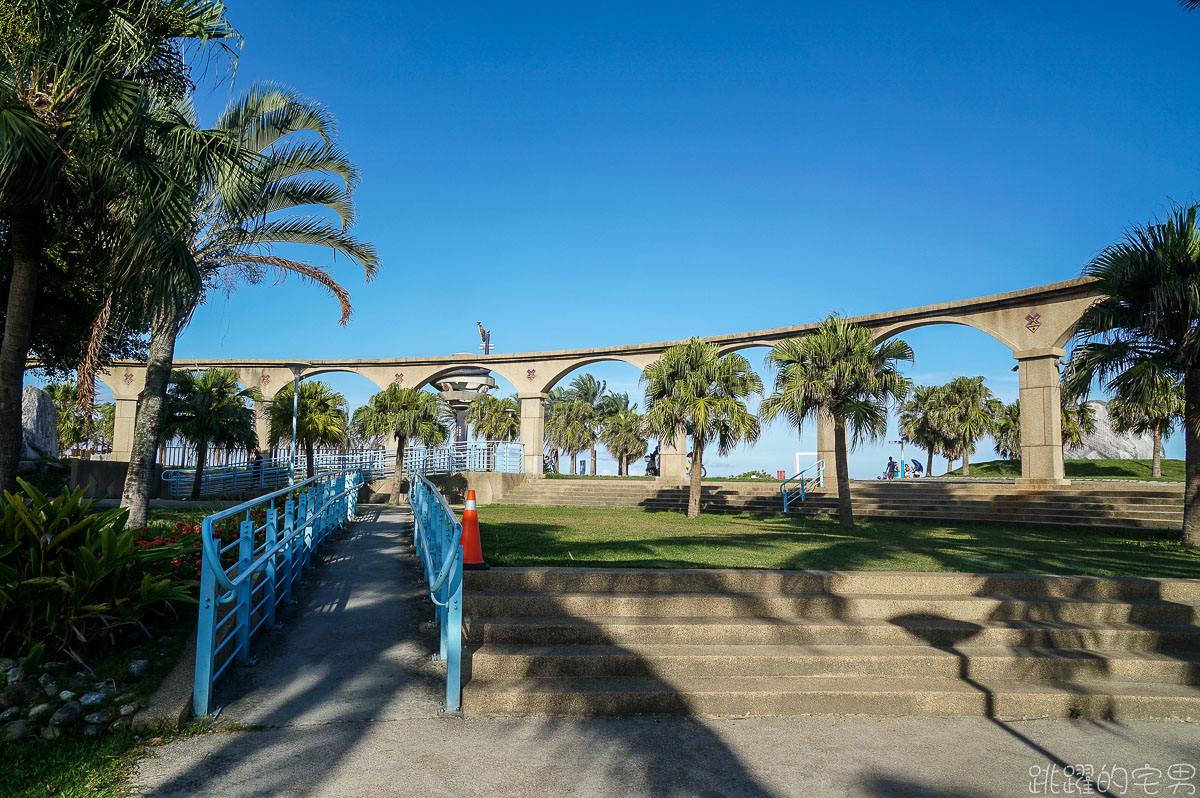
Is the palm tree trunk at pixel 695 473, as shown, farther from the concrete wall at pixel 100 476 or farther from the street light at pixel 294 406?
the concrete wall at pixel 100 476

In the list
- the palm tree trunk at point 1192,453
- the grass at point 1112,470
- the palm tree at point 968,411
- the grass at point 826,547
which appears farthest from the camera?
the palm tree at point 968,411

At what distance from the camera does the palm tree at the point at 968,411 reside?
1881 inches

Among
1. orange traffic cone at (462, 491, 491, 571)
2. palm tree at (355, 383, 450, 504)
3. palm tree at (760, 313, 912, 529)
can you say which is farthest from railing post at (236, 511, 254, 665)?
palm tree at (355, 383, 450, 504)

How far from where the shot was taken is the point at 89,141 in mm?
7305

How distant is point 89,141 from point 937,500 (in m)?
19.1

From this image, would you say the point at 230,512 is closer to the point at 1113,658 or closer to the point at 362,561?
the point at 362,561

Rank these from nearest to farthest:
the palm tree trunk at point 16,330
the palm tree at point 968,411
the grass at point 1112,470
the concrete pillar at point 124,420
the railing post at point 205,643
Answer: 1. the railing post at point 205,643
2. the palm tree trunk at point 16,330
3. the grass at point 1112,470
4. the concrete pillar at point 124,420
5. the palm tree at point 968,411

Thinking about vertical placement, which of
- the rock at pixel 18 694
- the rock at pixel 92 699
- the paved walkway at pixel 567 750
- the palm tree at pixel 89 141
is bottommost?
the paved walkway at pixel 567 750

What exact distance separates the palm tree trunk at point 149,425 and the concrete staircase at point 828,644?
234 inches

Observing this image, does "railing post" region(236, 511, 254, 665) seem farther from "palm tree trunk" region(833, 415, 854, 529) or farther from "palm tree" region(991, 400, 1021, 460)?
"palm tree" region(991, 400, 1021, 460)

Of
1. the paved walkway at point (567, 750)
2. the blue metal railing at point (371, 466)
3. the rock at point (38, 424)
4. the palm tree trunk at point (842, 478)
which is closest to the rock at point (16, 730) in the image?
the paved walkway at point (567, 750)

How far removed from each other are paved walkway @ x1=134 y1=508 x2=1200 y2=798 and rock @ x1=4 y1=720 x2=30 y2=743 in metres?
0.74

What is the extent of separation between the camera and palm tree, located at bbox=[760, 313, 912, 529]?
15797 mm

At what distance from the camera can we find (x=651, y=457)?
39438 millimetres
